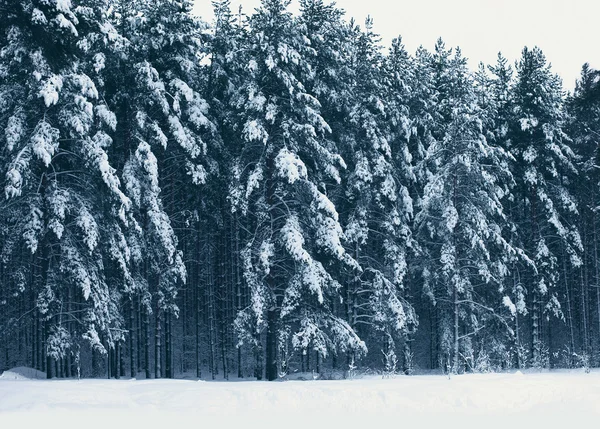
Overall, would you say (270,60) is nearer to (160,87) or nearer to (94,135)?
(160,87)

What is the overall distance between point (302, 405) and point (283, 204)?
12924 mm

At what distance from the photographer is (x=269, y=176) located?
1000 inches

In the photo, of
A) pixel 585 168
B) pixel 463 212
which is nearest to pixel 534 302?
pixel 585 168

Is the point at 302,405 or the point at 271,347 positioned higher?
the point at 271,347

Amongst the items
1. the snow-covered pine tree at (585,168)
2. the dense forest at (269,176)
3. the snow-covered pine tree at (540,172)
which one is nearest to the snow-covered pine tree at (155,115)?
the dense forest at (269,176)

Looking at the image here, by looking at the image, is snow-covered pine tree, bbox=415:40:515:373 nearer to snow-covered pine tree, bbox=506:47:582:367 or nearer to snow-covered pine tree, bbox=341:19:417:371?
snow-covered pine tree, bbox=341:19:417:371

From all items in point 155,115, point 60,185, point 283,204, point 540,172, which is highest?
point 155,115

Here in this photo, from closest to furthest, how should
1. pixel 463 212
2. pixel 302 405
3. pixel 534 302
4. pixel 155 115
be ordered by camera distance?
pixel 302 405 → pixel 155 115 → pixel 463 212 → pixel 534 302

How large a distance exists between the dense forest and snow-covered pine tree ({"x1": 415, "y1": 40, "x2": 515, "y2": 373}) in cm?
11

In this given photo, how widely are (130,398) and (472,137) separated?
69.3 ft

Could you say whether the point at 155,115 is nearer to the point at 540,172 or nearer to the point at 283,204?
the point at 283,204

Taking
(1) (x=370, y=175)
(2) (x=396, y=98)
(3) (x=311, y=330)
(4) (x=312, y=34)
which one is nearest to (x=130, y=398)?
(3) (x=311, y=330)

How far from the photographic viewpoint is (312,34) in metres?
29.0

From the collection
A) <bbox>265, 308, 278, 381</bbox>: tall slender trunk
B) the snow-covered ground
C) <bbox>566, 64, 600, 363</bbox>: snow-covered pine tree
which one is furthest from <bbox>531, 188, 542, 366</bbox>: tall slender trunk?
the snow-covered ground
